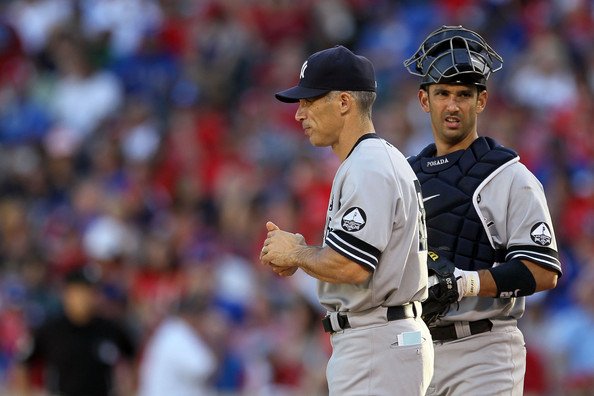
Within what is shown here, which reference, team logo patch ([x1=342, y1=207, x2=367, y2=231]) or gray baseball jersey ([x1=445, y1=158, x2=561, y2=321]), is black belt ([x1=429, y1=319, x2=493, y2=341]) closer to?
gray baseball jersey ([x1=445, y1=158, x2=561, y2=321])

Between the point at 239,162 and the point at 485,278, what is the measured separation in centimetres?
749

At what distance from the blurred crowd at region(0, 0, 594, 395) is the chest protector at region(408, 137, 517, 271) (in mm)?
3879

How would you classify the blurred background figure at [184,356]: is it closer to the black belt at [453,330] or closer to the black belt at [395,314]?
the black belt at [453,330]

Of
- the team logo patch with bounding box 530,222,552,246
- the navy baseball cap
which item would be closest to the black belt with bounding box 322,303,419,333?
the team logo patch with bounding box 530,222,552,246

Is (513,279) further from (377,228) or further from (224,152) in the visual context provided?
(224,152)

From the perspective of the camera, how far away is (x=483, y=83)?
5293 millimetres

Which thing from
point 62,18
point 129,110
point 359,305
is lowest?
point 359,305

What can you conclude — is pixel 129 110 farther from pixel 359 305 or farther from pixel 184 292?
pixel 359 305

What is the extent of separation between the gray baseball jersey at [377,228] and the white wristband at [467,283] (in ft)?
0.84

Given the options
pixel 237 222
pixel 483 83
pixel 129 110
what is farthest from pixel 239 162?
pixel 483 83

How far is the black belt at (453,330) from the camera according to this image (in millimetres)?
5168

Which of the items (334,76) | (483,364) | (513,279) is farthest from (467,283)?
(334,76)

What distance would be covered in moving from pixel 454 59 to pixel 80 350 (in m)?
5.19

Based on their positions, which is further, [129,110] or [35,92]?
[35,92]
